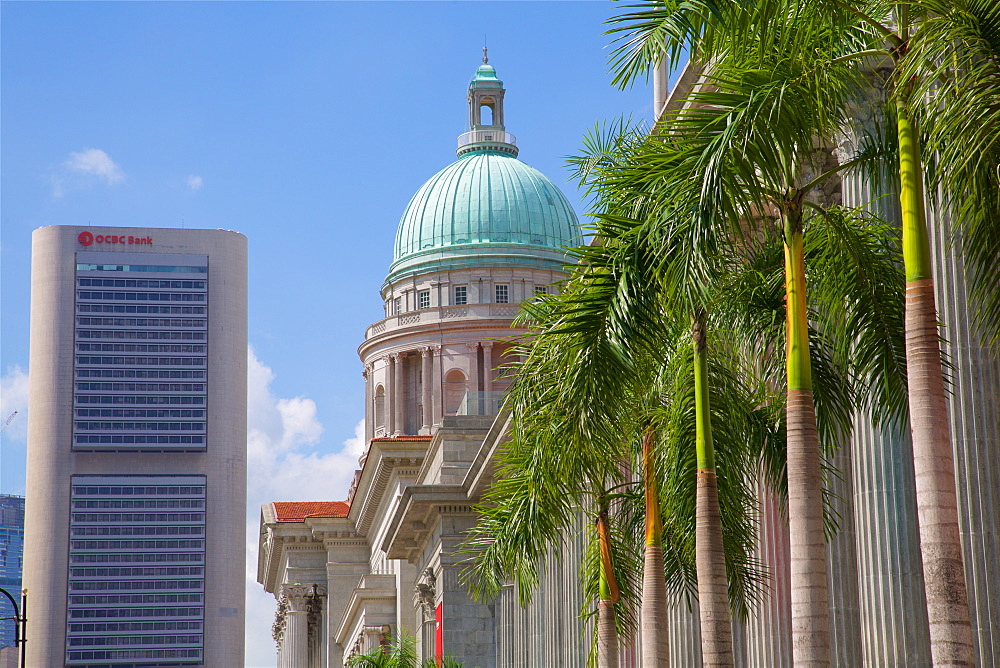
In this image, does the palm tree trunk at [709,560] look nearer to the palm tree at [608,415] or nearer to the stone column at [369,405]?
the palm tree at [608,415]

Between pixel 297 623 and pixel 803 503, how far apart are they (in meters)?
84.6

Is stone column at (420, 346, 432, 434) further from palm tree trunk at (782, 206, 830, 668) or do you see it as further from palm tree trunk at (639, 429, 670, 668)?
palm tree trunk at (782, 206, 830, 668)

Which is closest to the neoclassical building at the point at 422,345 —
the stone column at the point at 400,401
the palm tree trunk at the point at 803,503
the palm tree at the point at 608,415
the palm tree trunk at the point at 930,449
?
the stone column at the point at 400,401

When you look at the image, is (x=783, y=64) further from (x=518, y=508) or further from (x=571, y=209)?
(x=571, y=209)

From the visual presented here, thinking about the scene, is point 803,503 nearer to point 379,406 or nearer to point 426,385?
point 426,385

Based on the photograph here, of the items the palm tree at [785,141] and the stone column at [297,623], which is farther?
the stone column at [297,623]

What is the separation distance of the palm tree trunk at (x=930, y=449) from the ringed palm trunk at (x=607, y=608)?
1035 cm

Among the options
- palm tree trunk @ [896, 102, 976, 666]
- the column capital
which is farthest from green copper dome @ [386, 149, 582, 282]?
palm tree trunk @ [896, 102, 976, 666]

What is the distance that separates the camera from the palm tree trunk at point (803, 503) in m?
14.9

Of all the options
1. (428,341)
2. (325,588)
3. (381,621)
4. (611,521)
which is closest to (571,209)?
(428,341)

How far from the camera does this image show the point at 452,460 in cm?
Result: 5544

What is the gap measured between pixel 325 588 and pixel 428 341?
55.4 ft

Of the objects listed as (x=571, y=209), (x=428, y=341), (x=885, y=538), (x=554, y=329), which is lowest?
(x=885, y=538)

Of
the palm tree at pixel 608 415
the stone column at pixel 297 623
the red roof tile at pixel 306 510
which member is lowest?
the palm tree at pixel 608 415
